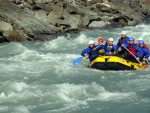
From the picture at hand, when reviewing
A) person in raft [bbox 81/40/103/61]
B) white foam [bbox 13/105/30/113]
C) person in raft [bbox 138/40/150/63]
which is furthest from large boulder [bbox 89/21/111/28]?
white foam [bbox 13/105/30/113]

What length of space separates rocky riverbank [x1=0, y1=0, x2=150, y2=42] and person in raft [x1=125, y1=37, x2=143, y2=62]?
858 centimetres

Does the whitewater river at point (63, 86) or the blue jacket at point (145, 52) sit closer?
the whitewater river at point (63, 86)

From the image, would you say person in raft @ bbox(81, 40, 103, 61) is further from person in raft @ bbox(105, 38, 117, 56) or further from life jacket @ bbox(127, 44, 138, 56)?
life jacket @ bbox(127, 44, 138, 56)

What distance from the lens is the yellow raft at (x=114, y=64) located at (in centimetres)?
1434

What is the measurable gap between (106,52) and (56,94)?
4.01m

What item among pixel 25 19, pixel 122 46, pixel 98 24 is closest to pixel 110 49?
pixel 122 46

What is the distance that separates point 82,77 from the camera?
13805 mm

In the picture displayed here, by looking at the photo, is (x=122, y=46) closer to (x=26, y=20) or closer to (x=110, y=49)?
(x=110, y=49)

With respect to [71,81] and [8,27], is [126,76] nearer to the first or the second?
[71,81]

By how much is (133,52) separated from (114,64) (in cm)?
118

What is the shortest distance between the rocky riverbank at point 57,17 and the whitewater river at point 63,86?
3.93m

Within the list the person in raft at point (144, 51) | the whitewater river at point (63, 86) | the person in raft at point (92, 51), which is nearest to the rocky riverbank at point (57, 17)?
the whitewater river at point (63, 86)

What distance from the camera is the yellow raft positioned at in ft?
47.0

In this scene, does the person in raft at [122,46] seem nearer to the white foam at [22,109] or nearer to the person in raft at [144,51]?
the person in raft at [144,51]
